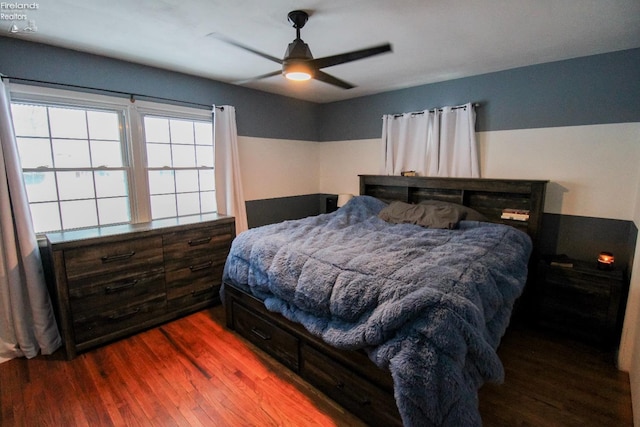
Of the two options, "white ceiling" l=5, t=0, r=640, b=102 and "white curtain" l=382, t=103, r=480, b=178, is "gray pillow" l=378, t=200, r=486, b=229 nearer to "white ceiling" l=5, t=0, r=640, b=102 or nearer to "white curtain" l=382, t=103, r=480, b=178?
"white curtain" l=382, t=103, r=480, b=178

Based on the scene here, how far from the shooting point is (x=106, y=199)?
2.88m

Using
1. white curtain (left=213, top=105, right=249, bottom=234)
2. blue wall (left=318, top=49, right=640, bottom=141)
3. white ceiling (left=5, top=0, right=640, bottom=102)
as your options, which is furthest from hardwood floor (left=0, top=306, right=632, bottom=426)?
white ceiling (left=5, top=0, right=640, bottom=102)

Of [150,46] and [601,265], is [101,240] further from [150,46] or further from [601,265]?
[601,265]

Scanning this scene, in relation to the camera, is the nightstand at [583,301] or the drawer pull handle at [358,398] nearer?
the drawer pull handle at [358,398]

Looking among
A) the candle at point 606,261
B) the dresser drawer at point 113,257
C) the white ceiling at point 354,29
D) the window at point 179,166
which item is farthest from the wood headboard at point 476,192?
the dresser drawer at point 113,257

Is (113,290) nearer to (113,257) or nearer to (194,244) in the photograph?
(113,257)

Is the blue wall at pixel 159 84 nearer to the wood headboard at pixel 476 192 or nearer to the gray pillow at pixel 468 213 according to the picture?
the wood headboard at pixel 476 192

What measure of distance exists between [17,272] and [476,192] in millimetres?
4184

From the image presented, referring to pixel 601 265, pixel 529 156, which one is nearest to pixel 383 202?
pixel 529 156

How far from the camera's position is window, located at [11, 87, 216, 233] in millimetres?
2494

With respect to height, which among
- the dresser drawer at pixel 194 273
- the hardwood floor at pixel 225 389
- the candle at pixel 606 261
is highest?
the candle at pixel 606 261

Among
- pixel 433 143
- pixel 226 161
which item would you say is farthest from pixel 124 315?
pixel 433 143

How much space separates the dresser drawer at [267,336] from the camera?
208 centimetres

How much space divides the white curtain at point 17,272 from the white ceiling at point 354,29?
2.91 feet
